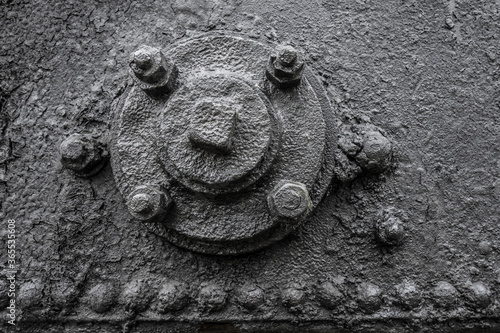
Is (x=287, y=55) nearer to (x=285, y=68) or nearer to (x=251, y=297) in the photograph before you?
(x=285, y=68)

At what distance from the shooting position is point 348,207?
69 cm

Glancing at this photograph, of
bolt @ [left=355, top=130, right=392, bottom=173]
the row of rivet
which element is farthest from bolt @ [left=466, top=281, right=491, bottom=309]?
bolt @ [left=355, top=130, right=392, bottom=173]

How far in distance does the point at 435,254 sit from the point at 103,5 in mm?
862

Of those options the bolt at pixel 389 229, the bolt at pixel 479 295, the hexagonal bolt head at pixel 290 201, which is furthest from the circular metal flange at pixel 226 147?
the bolt at pixel 479 295

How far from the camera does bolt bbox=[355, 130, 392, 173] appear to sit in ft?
2.17

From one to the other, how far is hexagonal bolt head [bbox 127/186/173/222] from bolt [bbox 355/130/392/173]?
0.38 m

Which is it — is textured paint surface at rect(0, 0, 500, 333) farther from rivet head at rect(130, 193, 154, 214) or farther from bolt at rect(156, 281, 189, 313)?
rivet head at rect(130, 193, 154, 214)

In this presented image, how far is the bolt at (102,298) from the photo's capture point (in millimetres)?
677

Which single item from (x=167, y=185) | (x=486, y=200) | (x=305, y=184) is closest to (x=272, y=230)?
(x=305, y=184)

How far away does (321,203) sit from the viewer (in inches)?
27.2

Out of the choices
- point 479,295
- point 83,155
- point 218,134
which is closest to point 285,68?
point 218,134

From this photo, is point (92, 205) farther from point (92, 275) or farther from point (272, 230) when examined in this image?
point (272, 230)

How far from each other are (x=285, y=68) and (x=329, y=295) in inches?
16.9

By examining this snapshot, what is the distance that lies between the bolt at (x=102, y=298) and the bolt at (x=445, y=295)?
2.05 feet
